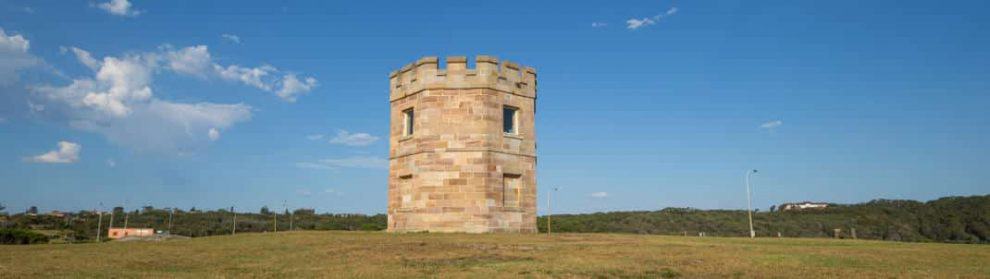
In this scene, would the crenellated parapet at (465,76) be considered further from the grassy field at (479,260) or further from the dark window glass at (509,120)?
the grassy field at (479,260)

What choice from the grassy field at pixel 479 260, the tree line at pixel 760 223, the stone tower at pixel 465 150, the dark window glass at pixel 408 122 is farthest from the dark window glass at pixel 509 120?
the tree line at pixel 760 223

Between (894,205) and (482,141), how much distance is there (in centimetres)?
7269

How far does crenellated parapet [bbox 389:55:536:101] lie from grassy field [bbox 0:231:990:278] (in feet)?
25.7

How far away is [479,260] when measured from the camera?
12.7 m

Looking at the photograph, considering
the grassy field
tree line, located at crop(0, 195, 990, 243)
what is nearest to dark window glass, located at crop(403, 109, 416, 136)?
the grassy field

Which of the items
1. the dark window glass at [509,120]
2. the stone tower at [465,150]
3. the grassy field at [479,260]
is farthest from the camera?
the dark window glass at [509,120]

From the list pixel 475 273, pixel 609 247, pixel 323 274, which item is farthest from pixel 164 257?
pixel 609 247

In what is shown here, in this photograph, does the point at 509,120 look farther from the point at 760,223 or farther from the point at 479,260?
the point at 760,223

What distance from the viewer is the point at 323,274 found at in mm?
10742

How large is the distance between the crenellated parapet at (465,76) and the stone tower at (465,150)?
0.04 m

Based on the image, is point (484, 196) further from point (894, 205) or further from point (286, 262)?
point (894, 205)

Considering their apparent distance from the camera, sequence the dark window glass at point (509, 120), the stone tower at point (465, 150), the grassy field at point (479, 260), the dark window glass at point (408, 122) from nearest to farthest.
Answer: the grassy field at point (479, 260), the stone tower at point (465, 150), the dark window glass at point (509, 120), the dark window glass at point (408, 122)

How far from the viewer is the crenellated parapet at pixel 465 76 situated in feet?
76.3

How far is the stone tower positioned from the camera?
22516mm
